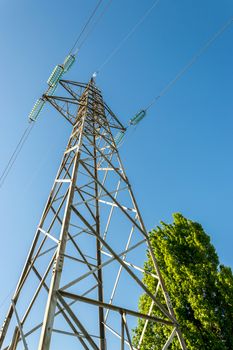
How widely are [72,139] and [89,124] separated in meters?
0.76

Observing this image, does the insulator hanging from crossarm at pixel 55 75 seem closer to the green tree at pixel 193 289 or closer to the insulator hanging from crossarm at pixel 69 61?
the insulator hanging from crossarm at pixel 69 61

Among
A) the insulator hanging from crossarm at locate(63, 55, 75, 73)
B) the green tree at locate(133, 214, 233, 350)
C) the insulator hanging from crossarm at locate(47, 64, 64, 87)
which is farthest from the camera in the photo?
the insulator hanging from crossarm at locate(63, 55, 75, 73)

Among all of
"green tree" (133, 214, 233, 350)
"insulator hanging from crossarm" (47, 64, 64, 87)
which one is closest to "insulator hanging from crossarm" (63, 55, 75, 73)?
"insulator hanging from crossarm" (47, 64, 64, 87)

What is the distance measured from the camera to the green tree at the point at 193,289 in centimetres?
883

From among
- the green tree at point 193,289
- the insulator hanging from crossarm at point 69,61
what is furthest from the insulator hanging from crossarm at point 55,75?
the green tree at point 193,289

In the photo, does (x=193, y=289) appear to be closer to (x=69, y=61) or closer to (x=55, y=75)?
(x=55, y=75)

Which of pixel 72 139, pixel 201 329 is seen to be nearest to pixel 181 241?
pixel 201 329

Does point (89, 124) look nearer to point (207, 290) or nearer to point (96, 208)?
point (96, 208)

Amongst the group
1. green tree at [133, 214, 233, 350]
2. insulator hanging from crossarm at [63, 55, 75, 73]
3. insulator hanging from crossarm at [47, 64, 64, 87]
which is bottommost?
green tree at [133, 214, 233, 350]

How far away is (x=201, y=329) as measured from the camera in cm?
906

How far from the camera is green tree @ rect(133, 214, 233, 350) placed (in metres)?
A: 8.83

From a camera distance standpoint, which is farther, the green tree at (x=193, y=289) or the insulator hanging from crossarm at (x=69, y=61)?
the insulator hanging from crossarm at (x=69, y=61)

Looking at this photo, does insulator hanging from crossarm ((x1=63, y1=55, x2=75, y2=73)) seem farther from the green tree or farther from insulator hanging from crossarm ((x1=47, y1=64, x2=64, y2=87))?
the green tree

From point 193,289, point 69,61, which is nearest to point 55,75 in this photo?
point 69,61
